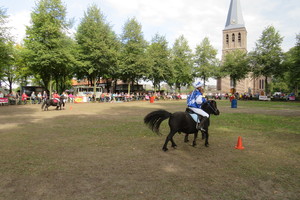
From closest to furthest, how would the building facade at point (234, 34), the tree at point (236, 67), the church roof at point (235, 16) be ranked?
the tree at point (236, 67)
the building facade at point (234, 34)
the church roof at point (235, 16)

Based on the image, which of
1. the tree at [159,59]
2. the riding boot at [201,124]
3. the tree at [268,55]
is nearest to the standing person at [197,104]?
the riding boot at [201,124]

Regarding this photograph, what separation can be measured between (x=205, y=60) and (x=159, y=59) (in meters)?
15.0

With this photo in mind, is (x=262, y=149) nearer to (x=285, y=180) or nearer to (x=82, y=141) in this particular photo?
(x=285, y=180)

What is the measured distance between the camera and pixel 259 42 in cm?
4247

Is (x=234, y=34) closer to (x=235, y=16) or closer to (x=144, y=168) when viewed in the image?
(x=235, y=16)

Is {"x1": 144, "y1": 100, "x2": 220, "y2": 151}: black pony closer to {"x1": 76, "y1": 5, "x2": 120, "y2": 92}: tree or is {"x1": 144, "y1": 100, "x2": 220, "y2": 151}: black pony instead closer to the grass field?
the grass field

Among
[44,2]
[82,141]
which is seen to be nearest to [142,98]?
[44,2]

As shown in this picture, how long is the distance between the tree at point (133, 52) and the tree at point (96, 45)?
2375 mm

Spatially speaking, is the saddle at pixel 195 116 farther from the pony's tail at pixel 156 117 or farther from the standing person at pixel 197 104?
the pony's tail at pixel 156 117

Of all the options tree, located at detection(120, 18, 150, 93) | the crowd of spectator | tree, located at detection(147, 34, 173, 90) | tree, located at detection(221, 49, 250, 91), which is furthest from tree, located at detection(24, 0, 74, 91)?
tree, located at detection(221, 49, 250, 91)

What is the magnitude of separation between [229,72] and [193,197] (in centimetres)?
5035

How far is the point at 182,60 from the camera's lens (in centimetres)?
4981

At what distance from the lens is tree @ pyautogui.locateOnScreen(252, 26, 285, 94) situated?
40125mm

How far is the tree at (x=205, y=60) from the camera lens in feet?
162
